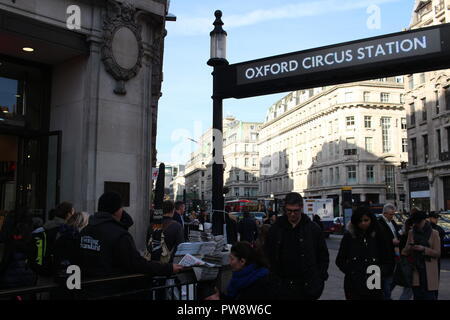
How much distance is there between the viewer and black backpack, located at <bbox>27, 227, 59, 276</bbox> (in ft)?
17.5

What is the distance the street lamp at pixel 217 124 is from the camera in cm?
744

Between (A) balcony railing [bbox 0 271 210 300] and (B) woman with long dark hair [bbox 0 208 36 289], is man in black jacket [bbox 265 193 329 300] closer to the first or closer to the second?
(A) balcony railing [bbox 0 271 210 300]

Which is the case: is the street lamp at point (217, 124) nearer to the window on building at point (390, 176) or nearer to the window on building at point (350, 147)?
the window on building at point (350, 147)

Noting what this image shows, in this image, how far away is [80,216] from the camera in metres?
5.69

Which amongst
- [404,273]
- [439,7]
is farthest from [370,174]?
[404,273]

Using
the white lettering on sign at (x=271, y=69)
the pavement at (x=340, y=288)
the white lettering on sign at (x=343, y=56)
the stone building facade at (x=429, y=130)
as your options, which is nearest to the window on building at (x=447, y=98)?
the stone building facade at (x=429, y=130)

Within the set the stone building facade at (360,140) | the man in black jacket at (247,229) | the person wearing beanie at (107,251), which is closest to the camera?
the person wearing beanie at (107,251)

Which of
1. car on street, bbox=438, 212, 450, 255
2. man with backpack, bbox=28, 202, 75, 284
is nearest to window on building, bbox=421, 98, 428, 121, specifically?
car on street, bbox=438, 212, 450, 255

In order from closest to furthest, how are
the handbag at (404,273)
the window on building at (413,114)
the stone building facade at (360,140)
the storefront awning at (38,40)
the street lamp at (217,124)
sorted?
the handbag at (404,273)
the street lamp at (217,124)
the storefront awning at (38,40)
the window on building at (413,114)
the stone building facade at (360,140)

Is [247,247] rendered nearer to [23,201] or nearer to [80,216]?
[80,216]

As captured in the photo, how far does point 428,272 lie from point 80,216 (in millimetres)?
5076

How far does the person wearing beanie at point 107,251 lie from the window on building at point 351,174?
70624 millimetres
